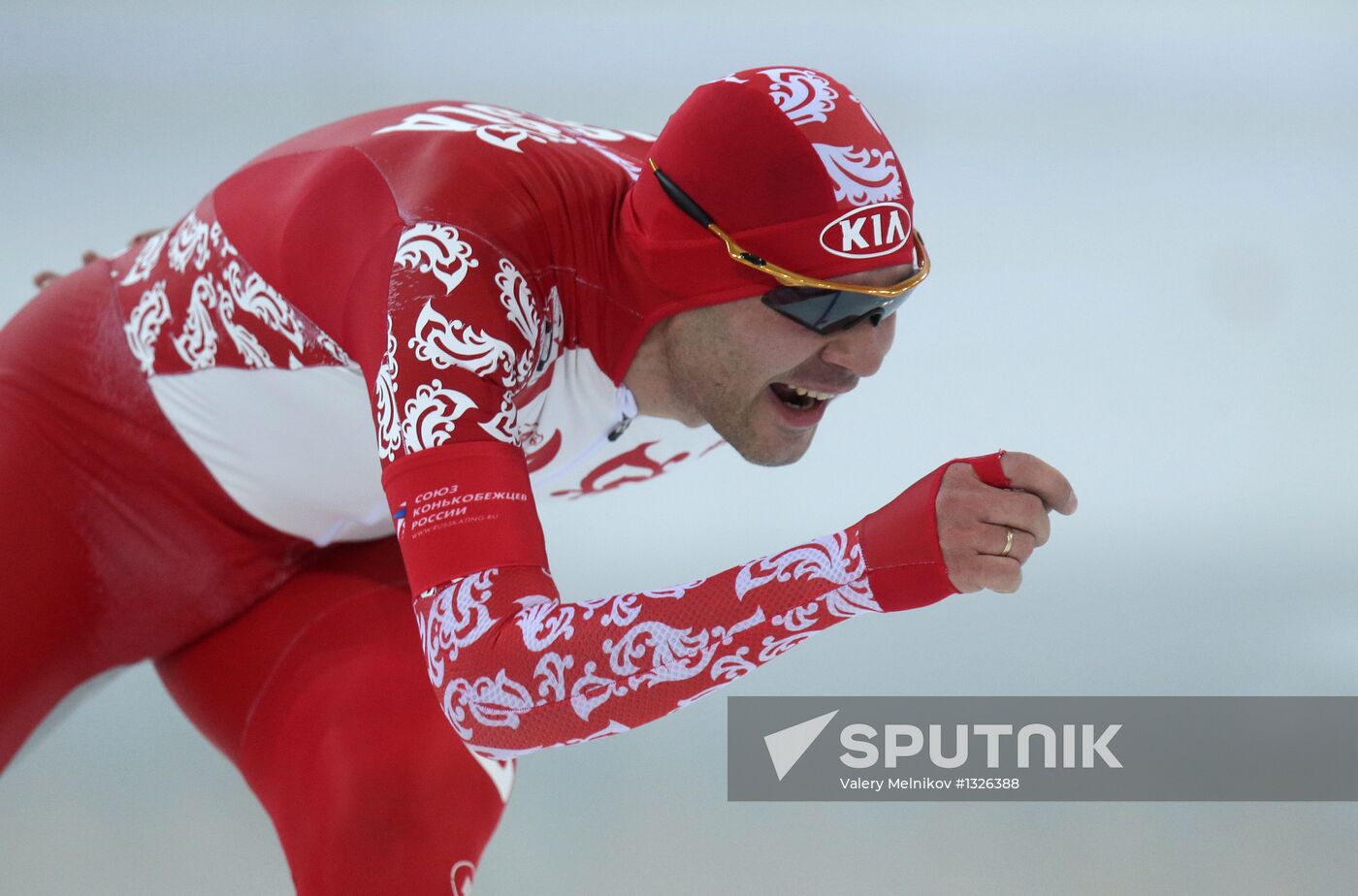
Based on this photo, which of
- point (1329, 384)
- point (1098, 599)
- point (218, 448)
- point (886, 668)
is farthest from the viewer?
point (1329, 384)

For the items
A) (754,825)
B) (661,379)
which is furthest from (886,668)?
(661,379)

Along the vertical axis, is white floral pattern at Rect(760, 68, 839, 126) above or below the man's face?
above

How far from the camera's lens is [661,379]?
69.6 inches

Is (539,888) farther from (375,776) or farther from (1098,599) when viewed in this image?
(1098,599)

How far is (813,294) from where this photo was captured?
5.20 feet

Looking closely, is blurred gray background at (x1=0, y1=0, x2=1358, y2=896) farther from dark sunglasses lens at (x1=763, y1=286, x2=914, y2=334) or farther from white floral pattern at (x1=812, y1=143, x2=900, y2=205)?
white floral pattern at (x1=812, y1=143, x2=900, y2=205)

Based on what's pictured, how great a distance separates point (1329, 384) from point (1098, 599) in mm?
1000

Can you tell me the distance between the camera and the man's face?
1.65 meters

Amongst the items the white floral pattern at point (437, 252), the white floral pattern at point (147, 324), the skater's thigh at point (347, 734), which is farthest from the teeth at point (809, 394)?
the white floral pattern at point (147, 324)

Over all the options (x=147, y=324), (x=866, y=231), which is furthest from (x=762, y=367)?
(x=147, y=324)

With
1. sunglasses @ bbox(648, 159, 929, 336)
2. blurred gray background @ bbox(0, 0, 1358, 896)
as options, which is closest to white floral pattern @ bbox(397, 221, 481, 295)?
sunglasses @ bbox(648, 159, 929, 336)

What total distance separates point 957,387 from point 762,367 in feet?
5.29

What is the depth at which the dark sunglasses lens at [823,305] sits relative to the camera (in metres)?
1.59

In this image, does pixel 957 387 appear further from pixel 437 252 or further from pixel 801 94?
pixel 437 252
